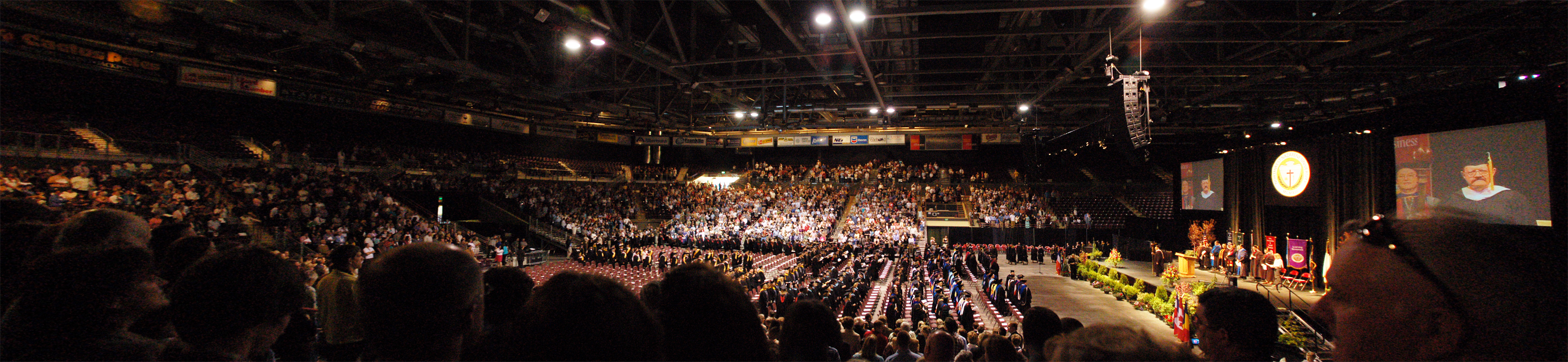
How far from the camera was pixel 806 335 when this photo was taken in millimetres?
1841

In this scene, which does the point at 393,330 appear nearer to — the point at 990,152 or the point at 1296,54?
the point at 1296,54

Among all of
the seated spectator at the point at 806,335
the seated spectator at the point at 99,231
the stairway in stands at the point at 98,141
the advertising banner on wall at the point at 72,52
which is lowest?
the seated spectator at the point at 806,335

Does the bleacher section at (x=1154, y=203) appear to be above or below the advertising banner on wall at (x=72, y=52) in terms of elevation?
below

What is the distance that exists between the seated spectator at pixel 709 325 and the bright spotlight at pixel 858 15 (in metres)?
4.69

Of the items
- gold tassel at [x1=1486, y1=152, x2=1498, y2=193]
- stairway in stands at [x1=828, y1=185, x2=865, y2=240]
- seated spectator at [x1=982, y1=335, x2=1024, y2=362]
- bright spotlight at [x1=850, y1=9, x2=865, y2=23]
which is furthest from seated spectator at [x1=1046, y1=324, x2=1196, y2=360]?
stairway in stands at [x1=828, y1=185, x2=865, y2=240]

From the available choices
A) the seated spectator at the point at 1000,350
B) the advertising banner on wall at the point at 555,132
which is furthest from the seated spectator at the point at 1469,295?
the advertising banner on wall at the point at 555,132

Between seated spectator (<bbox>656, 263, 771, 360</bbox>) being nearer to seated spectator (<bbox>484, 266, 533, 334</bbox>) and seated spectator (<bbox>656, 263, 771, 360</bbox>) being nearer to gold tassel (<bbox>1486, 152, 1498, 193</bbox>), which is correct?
seated spectator (<bbox>484, 266, 533, 334</bbox>)

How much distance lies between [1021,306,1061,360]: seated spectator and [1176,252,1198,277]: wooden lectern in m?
13.8

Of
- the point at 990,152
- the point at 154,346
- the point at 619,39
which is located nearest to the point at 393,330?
the point at 154,346

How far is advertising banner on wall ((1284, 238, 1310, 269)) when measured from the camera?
12258 millimetres

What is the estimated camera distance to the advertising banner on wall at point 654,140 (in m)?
25.4

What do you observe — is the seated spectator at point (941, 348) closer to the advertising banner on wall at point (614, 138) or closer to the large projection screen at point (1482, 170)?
the large projection screen at point (1482, 170)

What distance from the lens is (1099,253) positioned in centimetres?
1747

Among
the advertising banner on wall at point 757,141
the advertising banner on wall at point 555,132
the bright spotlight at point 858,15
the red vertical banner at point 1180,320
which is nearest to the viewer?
the bright spotlight at point 858,15
